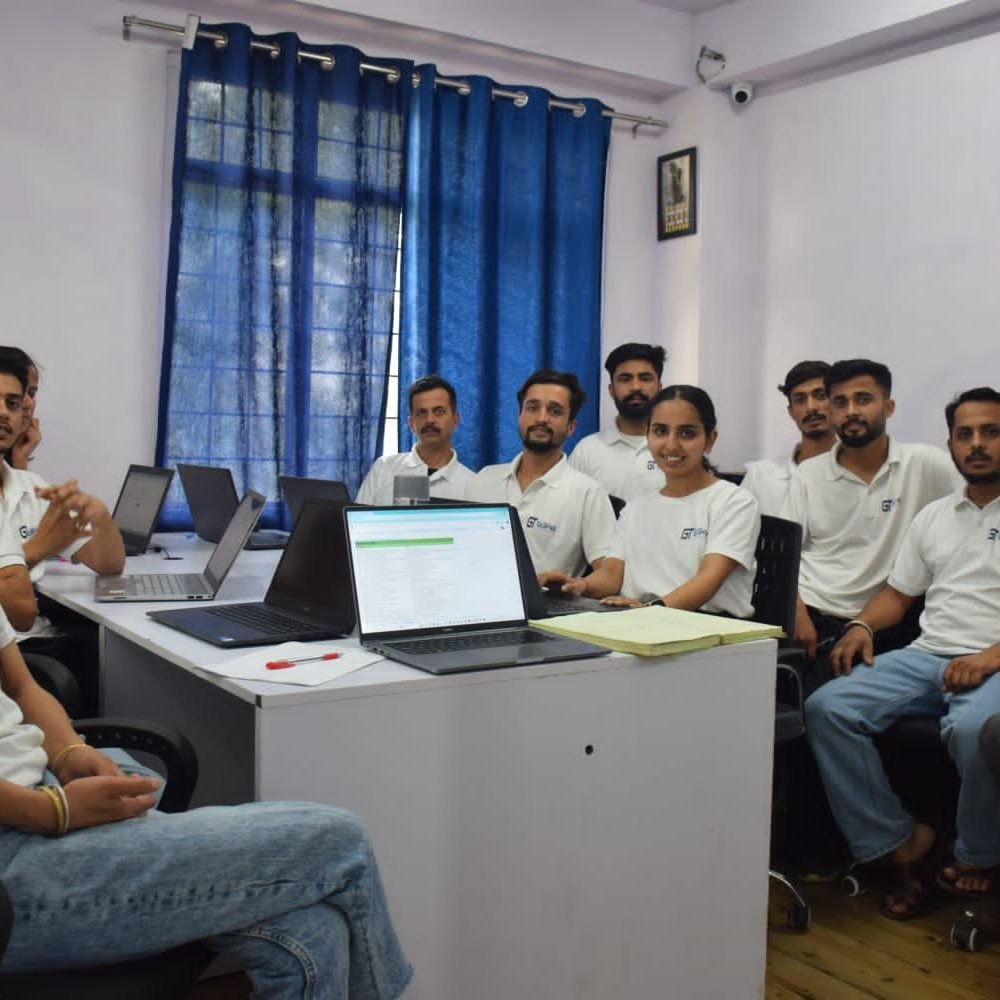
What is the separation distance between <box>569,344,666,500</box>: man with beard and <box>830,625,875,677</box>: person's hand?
1097 mm

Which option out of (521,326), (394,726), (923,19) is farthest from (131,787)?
(923,19)

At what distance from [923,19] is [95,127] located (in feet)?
10.1

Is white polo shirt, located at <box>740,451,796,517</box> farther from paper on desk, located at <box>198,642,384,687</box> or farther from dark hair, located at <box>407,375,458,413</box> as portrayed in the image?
paper on desk, located at <box>198,642,384,687</box>

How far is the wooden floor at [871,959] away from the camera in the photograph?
2.35 meters

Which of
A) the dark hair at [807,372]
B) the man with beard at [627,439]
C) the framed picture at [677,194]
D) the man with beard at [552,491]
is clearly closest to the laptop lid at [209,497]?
the man with beard at [552,491]

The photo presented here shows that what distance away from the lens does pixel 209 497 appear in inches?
150

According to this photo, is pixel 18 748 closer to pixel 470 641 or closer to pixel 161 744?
pixel 161 744

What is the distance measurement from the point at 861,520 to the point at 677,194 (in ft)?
7.50

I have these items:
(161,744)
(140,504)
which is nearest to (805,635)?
(161,744)

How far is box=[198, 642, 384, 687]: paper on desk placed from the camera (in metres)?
1.70

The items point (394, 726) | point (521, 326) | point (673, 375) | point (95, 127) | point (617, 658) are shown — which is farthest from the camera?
point (673, 375)

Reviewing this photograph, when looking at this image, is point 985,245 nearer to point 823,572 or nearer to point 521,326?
point 823,572

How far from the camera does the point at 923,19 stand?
4.15 meters

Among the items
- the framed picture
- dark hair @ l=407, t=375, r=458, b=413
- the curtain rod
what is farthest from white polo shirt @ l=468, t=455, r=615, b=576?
the framed picture
